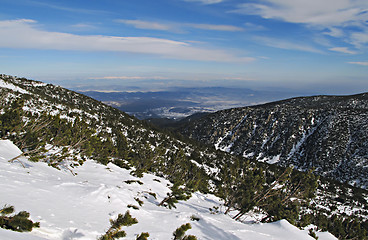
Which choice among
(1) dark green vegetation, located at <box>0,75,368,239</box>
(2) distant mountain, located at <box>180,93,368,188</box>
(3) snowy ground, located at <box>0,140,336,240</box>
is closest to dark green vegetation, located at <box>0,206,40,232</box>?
(3) snowy ground, located at <box>0,140,336,240</box>

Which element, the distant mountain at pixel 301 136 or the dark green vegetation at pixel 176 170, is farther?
the distant mountain at pixel 301 136

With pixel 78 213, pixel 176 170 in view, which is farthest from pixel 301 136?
pixel 78 213

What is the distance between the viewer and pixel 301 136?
212 ft

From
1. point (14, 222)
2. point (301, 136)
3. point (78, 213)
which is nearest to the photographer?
point (14, 222)

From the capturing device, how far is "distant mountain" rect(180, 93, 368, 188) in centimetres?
4991

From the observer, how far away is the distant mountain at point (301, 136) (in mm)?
49906

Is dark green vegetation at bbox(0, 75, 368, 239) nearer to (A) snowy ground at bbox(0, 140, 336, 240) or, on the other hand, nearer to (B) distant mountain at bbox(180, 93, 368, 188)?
(A) snowy ground at bbox(0, 140, 336, 240)

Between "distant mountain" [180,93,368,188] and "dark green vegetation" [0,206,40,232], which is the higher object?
"dark green vegetation" [0,206,40,232]

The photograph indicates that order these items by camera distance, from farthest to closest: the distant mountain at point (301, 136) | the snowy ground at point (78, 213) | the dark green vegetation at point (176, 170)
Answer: the distant mountain at point (301, 136) < the dark green vegetation at point (176, 170) < the snowy ground at point (78, 213)

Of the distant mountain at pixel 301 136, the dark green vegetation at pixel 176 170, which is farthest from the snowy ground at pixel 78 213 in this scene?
the distant mountain at pixel 301 136

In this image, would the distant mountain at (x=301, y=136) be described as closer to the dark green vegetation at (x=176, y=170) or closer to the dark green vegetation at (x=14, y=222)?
the dark green vegetation at (x=176, y=170)

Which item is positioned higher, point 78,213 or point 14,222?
point 14,222

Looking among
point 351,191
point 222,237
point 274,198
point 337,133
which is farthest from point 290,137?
point 222,237

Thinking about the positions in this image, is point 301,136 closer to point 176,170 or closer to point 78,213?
point 176,170
